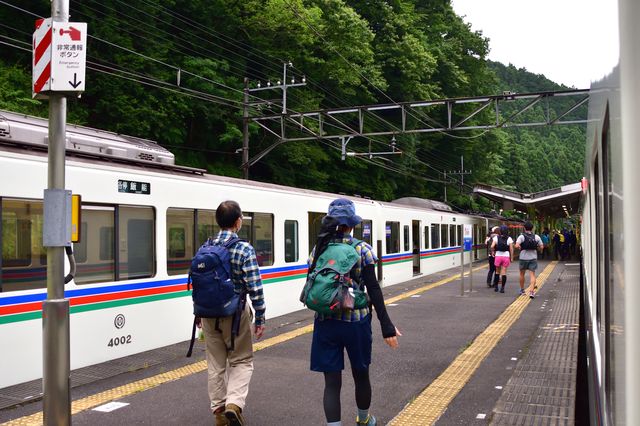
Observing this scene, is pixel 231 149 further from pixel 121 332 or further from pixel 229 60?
pixel 121 332

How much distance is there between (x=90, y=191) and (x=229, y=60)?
61.9 feet

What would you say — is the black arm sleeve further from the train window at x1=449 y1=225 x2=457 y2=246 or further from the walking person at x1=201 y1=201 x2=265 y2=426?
Answer: the train window at x1=449 y1=225 x2=457 y2=246

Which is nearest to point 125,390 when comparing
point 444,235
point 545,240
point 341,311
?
point 341,311

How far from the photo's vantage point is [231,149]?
25.6 meters

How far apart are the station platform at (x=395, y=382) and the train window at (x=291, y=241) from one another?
57.3 inches

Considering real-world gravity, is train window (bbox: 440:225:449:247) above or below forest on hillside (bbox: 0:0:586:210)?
below

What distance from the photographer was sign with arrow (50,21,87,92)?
15.0ft

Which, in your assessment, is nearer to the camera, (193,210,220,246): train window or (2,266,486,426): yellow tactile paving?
(2,266,486,426): yellow tactile paving

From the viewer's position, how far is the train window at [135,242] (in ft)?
23.5

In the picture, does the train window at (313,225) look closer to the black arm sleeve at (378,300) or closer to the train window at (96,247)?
the train window at (96,247)

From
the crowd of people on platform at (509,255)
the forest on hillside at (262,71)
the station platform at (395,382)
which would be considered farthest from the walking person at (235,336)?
the crowd of people on platform at (509,255)

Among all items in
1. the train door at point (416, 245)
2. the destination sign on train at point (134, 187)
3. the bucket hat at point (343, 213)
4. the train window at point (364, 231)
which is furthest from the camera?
the train door at point (416, 245)

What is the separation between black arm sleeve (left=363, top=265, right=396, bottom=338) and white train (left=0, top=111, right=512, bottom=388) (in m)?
3.44

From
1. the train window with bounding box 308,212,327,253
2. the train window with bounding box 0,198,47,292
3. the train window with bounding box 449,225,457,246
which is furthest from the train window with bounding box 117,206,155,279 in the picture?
the train window with bounding box 449,225,457,246
